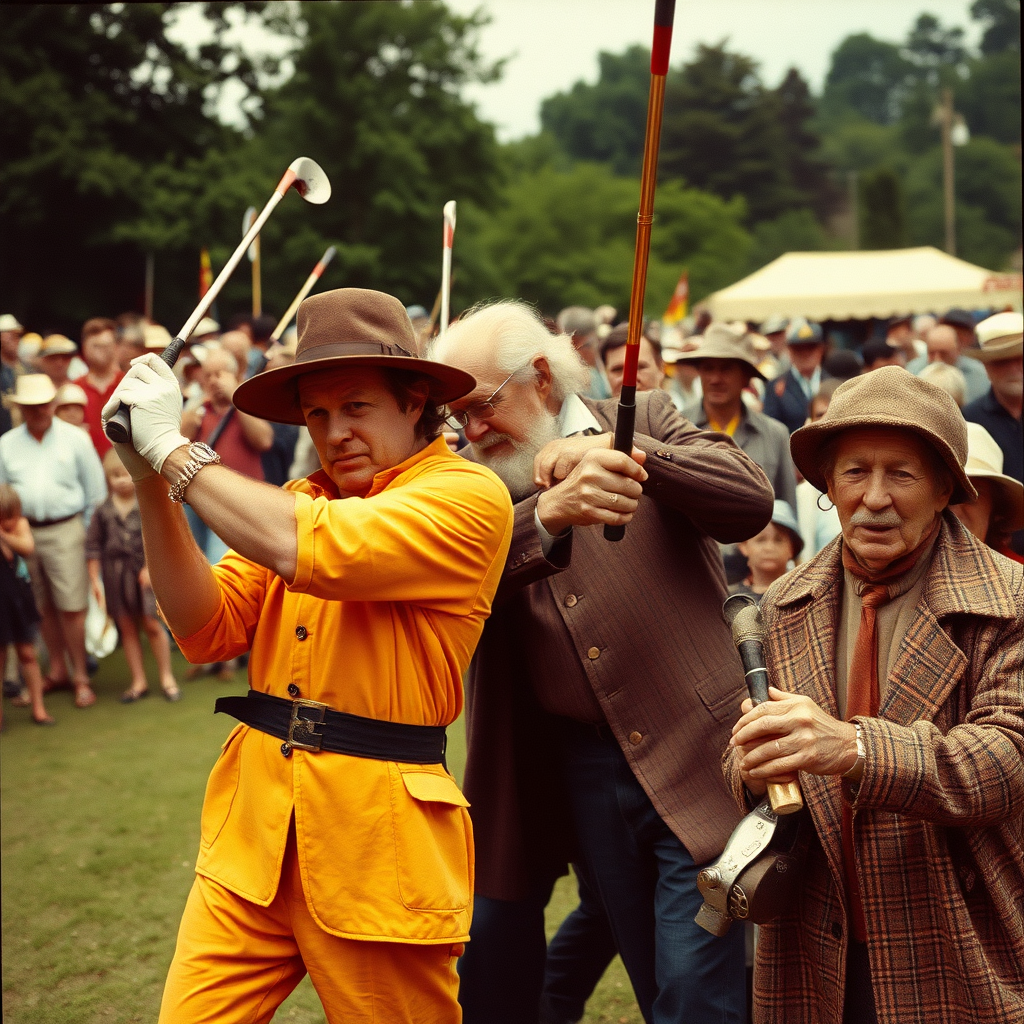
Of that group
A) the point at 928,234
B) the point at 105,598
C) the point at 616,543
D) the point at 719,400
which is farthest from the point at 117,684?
the point at 928,234

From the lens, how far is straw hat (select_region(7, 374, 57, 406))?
8672 millimetres

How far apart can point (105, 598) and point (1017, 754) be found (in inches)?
308

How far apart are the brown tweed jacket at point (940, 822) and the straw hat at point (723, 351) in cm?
399

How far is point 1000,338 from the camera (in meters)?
6.78

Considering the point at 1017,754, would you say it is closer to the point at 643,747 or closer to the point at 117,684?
the point at 643,747

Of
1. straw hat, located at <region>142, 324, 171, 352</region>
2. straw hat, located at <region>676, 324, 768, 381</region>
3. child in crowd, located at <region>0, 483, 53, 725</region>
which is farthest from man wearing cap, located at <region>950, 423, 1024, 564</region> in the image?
straw hat, located at <region>142, 324, 171, 352</region>

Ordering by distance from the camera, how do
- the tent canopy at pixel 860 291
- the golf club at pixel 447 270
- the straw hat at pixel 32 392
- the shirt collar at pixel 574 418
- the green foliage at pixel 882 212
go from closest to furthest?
the shirt collar at pixel 574 418 < the golf club at pixel 447 270 < the straw hat at pixel 32 392 < the tent canopy at pixel 860 291 < the green foliage at pixel 882 212

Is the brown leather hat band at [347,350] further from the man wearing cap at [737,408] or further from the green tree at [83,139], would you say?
the green tree at [83,139]

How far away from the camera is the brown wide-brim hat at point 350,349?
269 cm

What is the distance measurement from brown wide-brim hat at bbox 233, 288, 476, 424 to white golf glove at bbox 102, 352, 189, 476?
30 cm

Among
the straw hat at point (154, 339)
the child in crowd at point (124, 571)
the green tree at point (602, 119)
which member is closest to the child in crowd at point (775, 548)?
the child in crowd at point (124, 571)

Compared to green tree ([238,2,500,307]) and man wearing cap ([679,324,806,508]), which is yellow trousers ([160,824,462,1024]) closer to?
man wearing cap ([679,324,806,508])

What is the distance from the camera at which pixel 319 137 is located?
3400cm

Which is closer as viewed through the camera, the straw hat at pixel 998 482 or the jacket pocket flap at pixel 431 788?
the jacket pocket flap at pixel 431 788
